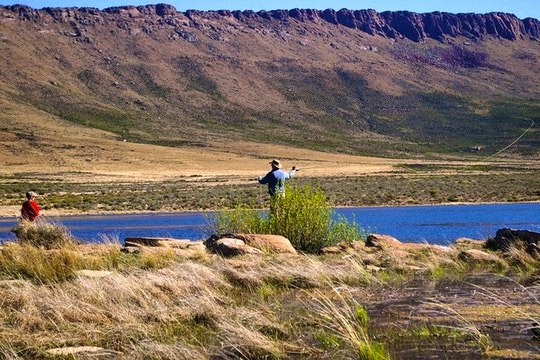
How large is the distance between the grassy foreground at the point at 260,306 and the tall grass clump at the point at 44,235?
1.66 metres

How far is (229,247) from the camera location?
13.9 metres

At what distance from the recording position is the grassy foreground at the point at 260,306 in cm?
797

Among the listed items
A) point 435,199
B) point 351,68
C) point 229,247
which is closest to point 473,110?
point 351,68

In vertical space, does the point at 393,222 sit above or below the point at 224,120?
above

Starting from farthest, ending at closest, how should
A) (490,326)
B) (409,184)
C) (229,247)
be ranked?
(409,184)
(229,247)
(490,326)

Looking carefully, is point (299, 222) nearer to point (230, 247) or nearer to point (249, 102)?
point (230, 247)

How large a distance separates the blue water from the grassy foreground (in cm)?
1072

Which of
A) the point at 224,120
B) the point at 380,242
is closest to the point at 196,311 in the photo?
the point at 380,242

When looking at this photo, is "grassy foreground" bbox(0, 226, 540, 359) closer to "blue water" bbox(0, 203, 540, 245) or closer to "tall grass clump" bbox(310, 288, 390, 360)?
"tall grass clump" bbox(310, 288, 390, 360)

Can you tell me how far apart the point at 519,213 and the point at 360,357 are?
1320 inches

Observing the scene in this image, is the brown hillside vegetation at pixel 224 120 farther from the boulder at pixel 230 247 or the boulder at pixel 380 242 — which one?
the boulder at pixel 230 247

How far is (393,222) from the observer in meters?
34.3

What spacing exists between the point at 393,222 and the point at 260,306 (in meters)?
25.1

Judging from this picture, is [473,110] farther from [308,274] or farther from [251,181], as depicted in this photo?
[308,274]
